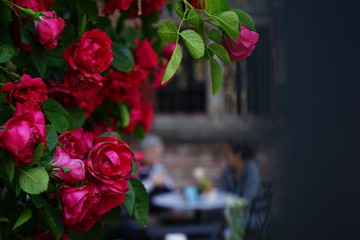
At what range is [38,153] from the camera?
0.85 metres

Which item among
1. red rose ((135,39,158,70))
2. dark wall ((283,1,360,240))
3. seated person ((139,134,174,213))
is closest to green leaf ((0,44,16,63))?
red rose ((135,39,158,70))

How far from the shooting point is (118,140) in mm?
952

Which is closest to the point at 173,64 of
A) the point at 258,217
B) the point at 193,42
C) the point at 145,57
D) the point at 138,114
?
the point at 193,42

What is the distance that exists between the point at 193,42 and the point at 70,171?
275mm

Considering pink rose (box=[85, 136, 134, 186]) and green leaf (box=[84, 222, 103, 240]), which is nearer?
pink rose (box=[85, 136, 134, 186])

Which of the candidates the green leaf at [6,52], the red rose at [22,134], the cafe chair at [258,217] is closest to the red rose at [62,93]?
the green leaf at [6,52]

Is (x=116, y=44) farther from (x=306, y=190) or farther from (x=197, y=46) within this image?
(x=306, y=190)

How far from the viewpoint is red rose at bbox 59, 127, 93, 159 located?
941mm

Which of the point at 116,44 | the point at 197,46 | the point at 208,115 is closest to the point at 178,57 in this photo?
the point at 197,46

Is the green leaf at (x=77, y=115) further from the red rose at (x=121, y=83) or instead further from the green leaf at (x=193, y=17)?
the green leaf at (x=193, y=17)

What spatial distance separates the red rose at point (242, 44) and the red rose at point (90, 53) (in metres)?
0.23

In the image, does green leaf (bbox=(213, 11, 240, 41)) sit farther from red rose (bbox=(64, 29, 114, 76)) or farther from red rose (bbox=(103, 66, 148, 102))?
red rose (bbox=(103, 66, 148, 102))

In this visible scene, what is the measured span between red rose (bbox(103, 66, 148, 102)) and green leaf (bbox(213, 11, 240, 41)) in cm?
45

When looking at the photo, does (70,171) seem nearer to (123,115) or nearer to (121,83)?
(121,83)
